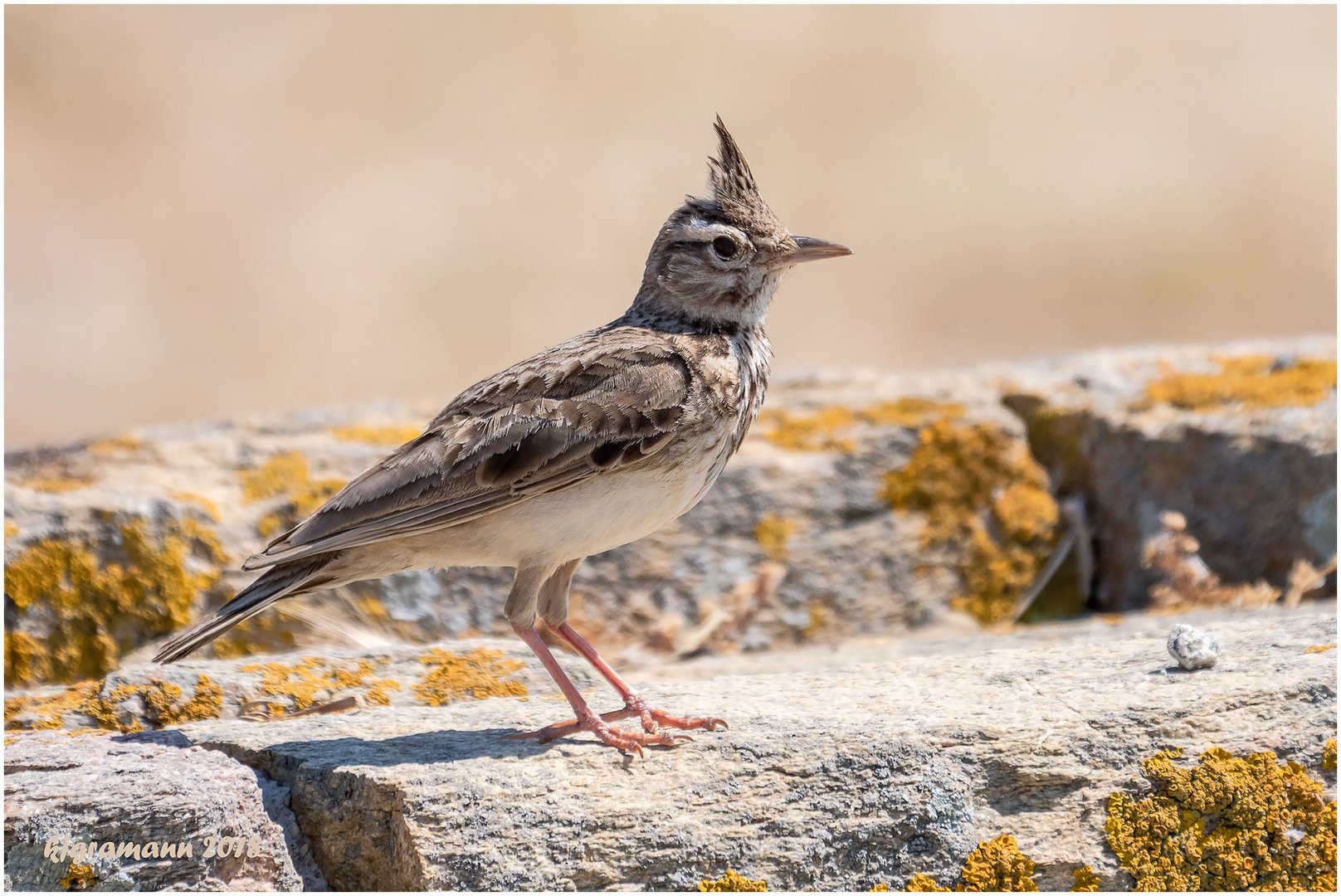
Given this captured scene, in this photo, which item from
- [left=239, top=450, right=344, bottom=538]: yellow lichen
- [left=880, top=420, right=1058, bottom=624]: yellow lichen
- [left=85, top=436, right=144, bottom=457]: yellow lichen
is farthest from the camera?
[left=85, top=436, right=144, bottom=457]: yellow lichen

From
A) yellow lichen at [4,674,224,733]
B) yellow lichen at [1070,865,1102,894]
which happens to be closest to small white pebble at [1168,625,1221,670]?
yellow lichen at [1070,865,1102,894]

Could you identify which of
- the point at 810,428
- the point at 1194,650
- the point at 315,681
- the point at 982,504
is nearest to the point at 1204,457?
the point at 982,504

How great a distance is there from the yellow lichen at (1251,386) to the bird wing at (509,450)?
10.1ft

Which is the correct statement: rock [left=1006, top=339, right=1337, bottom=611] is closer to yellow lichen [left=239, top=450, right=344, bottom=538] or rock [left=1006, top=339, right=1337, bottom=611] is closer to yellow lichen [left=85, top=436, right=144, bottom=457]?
yellow lichen [left=239, top=450, right=344, bottom=538]

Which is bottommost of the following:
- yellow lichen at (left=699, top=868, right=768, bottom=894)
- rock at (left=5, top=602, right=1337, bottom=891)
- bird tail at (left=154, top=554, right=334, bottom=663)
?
yellow lichen at (left=699, top=868, right=768, bottom=894)

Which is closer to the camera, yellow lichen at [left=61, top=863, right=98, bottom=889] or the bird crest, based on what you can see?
yellow lichen at [left=61, top=863, right=98, bottom=889]

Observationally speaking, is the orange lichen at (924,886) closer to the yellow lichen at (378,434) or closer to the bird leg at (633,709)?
the bird leg at (633,709)

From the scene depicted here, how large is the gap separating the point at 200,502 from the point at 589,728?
2533 millimetres

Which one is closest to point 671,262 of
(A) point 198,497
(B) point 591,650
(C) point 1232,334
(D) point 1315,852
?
(B) point 591,650

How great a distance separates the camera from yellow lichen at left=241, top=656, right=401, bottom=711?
15.5ft

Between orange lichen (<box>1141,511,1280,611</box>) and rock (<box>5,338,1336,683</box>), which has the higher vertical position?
rock (<box>5,338,1336,683</box>)

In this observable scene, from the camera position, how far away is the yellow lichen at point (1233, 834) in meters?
3.63

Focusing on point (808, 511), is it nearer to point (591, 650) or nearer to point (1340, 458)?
point (591, 650)

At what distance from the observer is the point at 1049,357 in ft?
25.7
